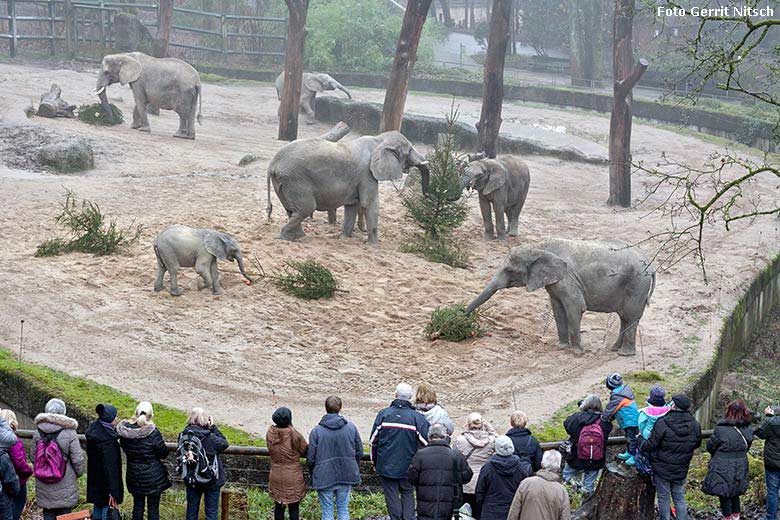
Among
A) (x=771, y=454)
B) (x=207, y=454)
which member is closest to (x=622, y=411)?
(x=771, y=454)

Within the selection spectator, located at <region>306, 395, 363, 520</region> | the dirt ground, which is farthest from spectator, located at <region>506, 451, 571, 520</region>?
the dirt ground

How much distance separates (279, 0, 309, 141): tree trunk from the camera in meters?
29.1

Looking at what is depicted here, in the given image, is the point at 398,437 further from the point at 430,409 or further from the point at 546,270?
the point at 546,270

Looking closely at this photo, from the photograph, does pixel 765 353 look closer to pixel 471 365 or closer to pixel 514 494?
pixel 471 365

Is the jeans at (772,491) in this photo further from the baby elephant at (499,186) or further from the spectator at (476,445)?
the baby elephant at (499,186)

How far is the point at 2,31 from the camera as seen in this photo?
125 ft

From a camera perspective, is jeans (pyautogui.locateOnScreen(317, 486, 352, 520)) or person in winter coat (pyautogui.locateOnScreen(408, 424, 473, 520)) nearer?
person in winter coat (pyautogui.locateOnScreen(408, 424, 473, 520))

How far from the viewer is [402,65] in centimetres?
2686

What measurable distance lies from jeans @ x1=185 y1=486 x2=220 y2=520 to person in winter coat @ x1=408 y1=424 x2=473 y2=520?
1.61 metres

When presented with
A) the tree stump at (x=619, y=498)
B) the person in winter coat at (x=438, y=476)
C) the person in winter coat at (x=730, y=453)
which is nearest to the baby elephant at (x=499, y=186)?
the tree stump at (x=619, y=498)

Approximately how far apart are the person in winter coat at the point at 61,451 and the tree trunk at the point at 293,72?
20.4 metres

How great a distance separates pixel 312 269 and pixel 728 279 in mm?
6784

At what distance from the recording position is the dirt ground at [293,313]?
43.8ft

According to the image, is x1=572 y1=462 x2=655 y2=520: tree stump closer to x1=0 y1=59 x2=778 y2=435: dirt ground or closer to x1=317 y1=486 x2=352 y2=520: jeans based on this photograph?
x1=317 y1=486 x2=352 y2=520: jeans
